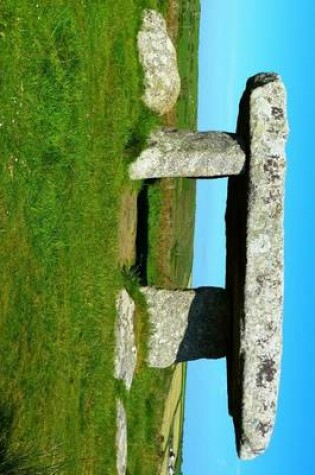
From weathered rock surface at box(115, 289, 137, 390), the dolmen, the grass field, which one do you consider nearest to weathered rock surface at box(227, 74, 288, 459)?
the dolmen

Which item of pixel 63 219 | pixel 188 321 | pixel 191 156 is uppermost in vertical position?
pixel 191 156

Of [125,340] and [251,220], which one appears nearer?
[251,220]

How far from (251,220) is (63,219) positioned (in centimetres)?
237

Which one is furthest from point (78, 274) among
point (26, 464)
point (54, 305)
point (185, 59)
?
point (185, 59)

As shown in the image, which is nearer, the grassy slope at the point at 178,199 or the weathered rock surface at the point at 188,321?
the weathered rock surface at the point at 188,321

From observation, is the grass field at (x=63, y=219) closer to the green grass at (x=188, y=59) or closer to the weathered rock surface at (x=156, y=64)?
the weathered rock surface at (x=156, y=64)

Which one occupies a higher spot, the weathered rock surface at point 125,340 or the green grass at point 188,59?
the green grass at point 188,59

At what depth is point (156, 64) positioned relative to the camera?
38.5 ft

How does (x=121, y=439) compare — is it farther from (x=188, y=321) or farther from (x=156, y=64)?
(x=156, y=64)

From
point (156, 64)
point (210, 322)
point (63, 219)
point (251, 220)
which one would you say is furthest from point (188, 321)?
point (156, 64)

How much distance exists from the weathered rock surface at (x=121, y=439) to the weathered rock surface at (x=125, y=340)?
1.21ft

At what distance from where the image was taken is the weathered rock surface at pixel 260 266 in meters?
9.88

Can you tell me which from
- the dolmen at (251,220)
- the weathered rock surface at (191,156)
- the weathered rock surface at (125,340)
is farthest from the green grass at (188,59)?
the weathered rock surface at (125,340)

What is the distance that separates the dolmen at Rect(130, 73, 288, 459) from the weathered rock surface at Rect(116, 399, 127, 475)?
4.79 ft
